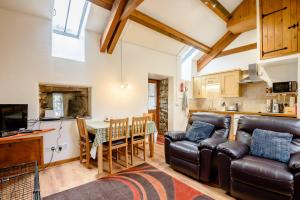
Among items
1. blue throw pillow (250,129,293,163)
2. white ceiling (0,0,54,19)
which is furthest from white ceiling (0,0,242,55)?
blue throw pillow (250,129,293,163)

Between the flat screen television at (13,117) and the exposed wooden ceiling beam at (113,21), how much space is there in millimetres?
2025

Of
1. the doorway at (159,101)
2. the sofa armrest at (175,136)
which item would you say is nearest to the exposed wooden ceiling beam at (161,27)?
the doorway at (159,101)

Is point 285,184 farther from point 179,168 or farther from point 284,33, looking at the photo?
point 284,33

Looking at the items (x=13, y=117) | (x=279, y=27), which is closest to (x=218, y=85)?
(x=279, y=27)

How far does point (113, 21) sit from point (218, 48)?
3877mm

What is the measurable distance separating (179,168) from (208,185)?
1.72ft

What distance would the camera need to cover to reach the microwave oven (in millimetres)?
3793

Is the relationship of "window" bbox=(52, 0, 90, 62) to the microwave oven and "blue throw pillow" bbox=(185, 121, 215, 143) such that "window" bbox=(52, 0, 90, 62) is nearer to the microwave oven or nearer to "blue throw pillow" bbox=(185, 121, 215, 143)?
"blue throw pillow" bbox=(185, 121, 215, 143)

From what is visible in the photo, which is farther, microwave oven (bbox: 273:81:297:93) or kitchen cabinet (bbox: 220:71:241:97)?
kitchen cabinet (bbox: 220:71:241:97)

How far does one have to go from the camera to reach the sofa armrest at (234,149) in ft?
7.03

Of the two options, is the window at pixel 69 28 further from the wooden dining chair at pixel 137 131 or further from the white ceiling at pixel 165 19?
the wooden dining chair at pixel 137 131

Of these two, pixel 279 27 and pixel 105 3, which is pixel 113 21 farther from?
pixel 279 27

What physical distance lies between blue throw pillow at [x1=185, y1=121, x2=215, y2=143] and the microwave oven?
2.31 m

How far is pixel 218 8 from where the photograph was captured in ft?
13.5
